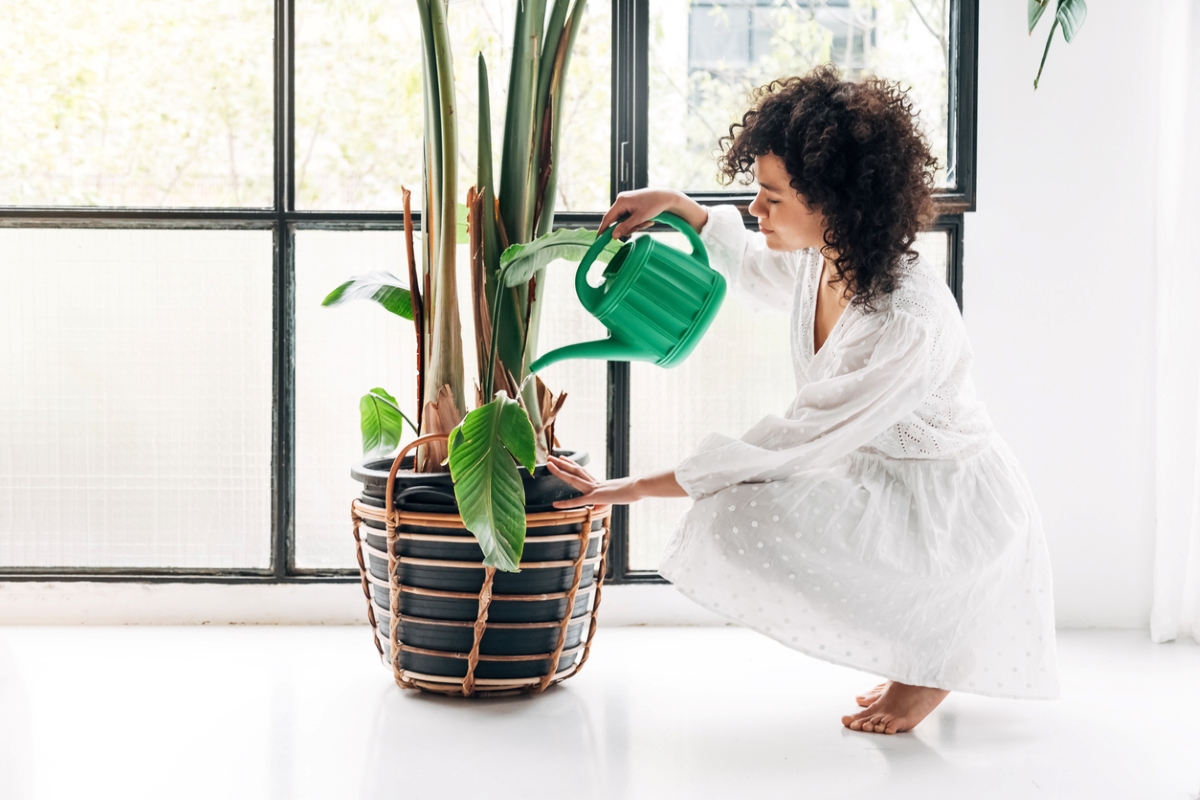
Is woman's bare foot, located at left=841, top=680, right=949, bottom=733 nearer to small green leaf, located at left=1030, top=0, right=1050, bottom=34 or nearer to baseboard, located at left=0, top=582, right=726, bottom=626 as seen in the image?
baseboard, located at left=0, top=582, right=726, bottom=626

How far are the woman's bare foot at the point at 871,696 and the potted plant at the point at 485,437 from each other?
0.42 metres

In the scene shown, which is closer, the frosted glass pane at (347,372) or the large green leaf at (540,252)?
the large green leaf at (540,252)

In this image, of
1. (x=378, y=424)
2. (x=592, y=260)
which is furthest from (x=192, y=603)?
(x=592, y=260)

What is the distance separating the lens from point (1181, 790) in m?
1.19

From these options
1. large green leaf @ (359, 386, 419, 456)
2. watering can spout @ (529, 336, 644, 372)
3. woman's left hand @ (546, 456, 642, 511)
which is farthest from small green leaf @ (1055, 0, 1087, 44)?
large green leaf @ (359, 386, 419, 456)

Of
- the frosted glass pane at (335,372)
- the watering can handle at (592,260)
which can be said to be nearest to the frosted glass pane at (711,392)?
the frosted glass pane at (335,372)

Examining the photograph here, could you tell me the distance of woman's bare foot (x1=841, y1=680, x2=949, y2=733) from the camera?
4.51ft

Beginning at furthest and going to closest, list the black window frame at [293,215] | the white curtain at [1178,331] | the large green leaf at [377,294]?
the black window frame at [293,215]
the white curtain at [1178,331]
the large green leaf at [377,294]

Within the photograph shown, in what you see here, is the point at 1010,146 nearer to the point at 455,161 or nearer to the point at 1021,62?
the point at 1021,62

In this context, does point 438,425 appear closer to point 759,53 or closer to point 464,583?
point 464,583

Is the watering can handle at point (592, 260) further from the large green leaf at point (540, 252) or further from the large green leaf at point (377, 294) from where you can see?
the large green leaf at point (377, 294)

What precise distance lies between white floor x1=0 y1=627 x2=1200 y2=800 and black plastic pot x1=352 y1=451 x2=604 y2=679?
78mm

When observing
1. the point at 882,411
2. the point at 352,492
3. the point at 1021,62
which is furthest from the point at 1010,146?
the point at 352,492

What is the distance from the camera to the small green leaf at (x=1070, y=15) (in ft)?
5.34
